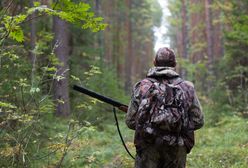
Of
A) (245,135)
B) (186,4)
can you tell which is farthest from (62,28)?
(186,4)

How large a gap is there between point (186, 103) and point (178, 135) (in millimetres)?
393

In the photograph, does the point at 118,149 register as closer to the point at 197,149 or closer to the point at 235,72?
the point at 197,149

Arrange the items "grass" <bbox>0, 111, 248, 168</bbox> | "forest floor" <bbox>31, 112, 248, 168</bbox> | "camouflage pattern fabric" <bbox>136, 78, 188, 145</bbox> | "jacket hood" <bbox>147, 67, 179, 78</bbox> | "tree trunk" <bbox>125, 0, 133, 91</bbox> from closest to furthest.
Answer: "camouflage pattern fabric" <bbox>136, 78, 188, 145</bbox>
"jacket hood" <bbox>147, 67, 179, 78</bbox>
"grass" <bbox>0, 111, 248, 168</bbox>
"forest floor" <bbox>31, 112, 248, 168</bbox>
"tree trunk" <bbox>125, 0, 133, 91</bbox>

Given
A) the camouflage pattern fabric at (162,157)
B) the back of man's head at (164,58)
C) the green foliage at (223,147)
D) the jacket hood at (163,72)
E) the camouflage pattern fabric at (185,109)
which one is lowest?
the green foliage at (223,147)

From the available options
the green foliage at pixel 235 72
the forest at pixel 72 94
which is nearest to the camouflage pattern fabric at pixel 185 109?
the forest at pixel 72 94

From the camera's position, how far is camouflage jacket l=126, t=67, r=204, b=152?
4.72m

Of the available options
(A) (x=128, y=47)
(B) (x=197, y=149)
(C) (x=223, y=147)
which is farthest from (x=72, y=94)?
(A) (x=128, y=47)

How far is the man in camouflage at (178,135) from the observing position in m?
4.70

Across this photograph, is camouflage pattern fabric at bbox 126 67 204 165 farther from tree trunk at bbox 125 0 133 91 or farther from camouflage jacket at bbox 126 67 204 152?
tree trunk at bbox 125 0 133 91

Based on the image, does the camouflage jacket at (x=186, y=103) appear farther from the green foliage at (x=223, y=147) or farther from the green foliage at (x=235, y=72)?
the green foliage at (x=235, y=72)

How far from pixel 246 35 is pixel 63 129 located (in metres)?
6.95

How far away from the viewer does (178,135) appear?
15.0ft

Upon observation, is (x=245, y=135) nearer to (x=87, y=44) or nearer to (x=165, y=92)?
(x=165, y=92)

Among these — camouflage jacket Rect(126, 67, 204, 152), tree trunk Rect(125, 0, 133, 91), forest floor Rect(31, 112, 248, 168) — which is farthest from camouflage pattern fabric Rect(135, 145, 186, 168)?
tree trunk Rect(125, 0, 133, 91)
